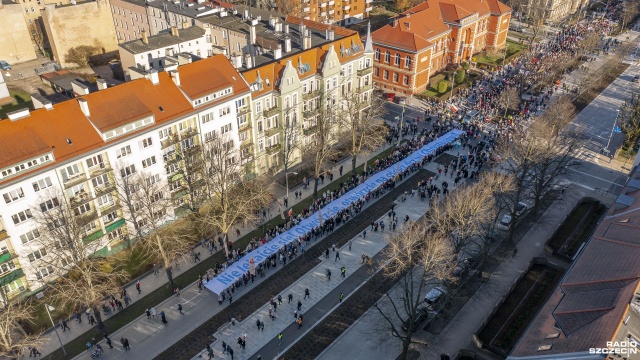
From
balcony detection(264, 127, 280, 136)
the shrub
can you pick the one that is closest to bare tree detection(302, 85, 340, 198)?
balcony detection(264, 127, 280, 136)

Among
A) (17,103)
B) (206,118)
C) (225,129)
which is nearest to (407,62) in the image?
(225,129)

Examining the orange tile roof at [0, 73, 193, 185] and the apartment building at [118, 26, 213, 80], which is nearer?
the orange tile roof at [0, 73, 193, 185]

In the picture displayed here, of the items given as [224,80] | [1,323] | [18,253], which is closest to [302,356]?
[1,323]

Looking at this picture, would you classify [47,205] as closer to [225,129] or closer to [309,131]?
[225,129]

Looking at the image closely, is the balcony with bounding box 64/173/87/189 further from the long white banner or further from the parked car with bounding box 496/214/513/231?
the parked car with bounding box 496/214/513/231

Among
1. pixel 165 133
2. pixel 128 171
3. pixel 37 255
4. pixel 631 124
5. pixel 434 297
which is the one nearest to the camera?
pixel 434 297

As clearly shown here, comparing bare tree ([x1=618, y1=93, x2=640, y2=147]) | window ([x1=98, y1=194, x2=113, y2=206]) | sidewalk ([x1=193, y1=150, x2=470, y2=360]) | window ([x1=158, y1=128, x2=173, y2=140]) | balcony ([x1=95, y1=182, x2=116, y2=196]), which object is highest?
window ([x1=158, y1=128, x2=173, y2=140])

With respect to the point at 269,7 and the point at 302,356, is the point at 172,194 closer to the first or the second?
the point at 302,356
